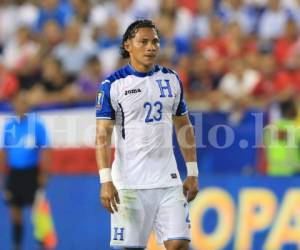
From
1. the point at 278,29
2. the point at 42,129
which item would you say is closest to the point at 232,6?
the point at 278,29

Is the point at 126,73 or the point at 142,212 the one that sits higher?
the point at 126,73

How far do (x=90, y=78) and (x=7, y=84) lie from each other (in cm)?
136

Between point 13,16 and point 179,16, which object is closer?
point 179,16

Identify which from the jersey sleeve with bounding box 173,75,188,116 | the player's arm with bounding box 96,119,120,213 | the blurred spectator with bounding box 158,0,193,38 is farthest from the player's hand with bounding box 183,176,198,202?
the blurred spectator with bounding box 158,0,193,38

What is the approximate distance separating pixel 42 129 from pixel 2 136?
0.80 metres

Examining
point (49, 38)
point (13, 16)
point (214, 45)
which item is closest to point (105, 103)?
point (214, 45)

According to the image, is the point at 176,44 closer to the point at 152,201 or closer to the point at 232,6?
the point at 232,6

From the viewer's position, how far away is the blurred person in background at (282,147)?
1231cm

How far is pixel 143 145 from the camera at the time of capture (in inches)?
313

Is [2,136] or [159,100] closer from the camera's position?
[159,100]

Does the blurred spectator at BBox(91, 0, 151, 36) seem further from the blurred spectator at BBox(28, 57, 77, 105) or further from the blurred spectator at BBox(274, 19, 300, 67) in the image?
the blurred spectator at BBox(274, 19, 300, 67)

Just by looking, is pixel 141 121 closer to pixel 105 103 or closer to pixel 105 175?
pixel 105 103

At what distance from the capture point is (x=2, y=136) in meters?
13.6

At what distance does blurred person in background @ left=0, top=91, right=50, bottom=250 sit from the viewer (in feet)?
42.8
